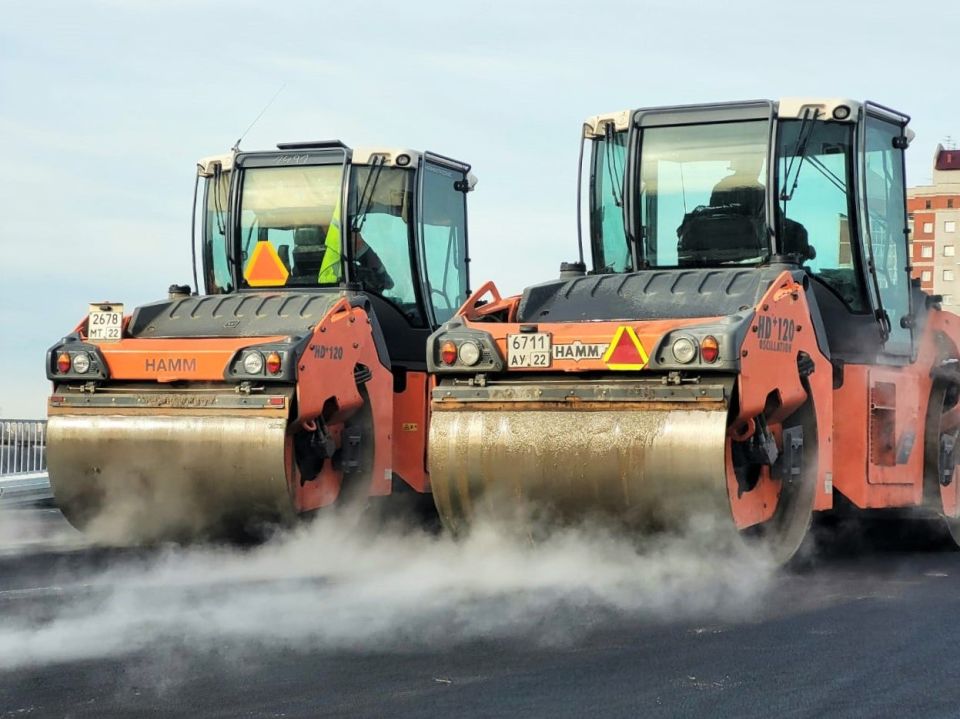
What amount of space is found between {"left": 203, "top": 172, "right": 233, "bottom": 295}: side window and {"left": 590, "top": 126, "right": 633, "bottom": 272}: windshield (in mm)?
3544

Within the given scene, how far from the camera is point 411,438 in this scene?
12523 millimetres

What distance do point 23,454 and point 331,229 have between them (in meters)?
6.31

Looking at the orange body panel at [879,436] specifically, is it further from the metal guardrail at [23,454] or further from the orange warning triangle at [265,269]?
the metal guardrail at [23,454]

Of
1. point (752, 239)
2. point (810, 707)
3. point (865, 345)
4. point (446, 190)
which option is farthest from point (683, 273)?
point (810, 707)

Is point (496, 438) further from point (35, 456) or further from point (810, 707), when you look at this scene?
point (35, 456)

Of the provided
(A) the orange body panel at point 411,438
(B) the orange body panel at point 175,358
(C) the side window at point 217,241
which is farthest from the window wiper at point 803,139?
Result: (C) the side window at point 217,241

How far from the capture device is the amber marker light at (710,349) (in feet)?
28.9

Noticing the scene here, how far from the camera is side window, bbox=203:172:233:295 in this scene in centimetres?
1366

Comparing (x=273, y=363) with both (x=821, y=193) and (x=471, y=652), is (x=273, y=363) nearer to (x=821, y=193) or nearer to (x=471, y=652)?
(x=821, y=193)

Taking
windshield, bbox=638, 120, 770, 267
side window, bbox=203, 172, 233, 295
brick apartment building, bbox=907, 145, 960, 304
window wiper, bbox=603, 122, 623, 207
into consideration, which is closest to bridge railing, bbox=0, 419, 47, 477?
side window, bbox=203, 172, 233, 295

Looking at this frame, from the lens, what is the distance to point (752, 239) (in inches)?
432

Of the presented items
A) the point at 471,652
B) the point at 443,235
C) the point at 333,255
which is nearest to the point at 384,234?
the point at 333,255

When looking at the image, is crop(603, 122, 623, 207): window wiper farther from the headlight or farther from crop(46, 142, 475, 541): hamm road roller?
the headlight

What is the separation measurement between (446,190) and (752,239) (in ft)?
12.7
